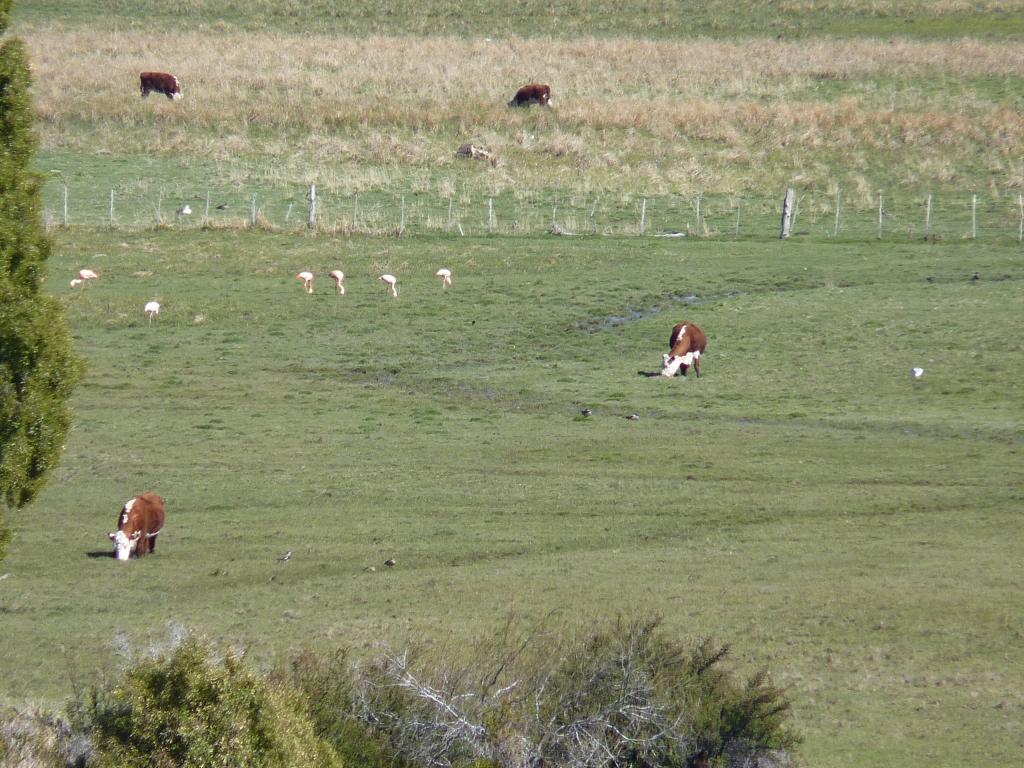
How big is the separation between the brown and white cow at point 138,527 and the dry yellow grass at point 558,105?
105 ft

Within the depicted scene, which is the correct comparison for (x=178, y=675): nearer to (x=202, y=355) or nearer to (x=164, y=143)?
(x=202, y=355)

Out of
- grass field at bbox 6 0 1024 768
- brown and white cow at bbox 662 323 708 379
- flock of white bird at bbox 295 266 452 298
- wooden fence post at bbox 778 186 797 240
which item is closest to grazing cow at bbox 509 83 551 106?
grass field at bbox 6 0 1024 768

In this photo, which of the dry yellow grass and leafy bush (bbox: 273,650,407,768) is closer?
leafy bush (bbox: 273,650,407,768)

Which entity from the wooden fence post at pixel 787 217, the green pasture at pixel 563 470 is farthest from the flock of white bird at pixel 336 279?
the wooden fence post at pixel 787 217

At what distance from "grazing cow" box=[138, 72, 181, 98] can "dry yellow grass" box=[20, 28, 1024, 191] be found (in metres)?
0.56

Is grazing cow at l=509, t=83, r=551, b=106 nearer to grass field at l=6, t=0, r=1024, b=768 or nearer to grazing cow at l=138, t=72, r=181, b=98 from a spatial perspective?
grass field at l=6, t=0, r=1024, b=768

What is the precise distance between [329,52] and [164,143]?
17.2m

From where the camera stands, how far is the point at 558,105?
5794 cm

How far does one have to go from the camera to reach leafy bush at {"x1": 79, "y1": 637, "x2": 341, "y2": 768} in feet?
29.2

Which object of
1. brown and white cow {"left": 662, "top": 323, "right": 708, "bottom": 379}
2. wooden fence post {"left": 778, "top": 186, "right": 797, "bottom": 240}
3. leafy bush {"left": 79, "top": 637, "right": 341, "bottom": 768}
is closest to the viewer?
leafy bush {"left": 79, "top": 637, "right": 341, "bottom": 768}

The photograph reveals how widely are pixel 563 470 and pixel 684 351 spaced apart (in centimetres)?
709

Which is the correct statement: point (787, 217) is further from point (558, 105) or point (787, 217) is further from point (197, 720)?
point (197, 720)

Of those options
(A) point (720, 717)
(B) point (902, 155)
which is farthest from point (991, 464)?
(B) point (902, 155)

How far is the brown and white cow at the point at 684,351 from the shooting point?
27453mm
